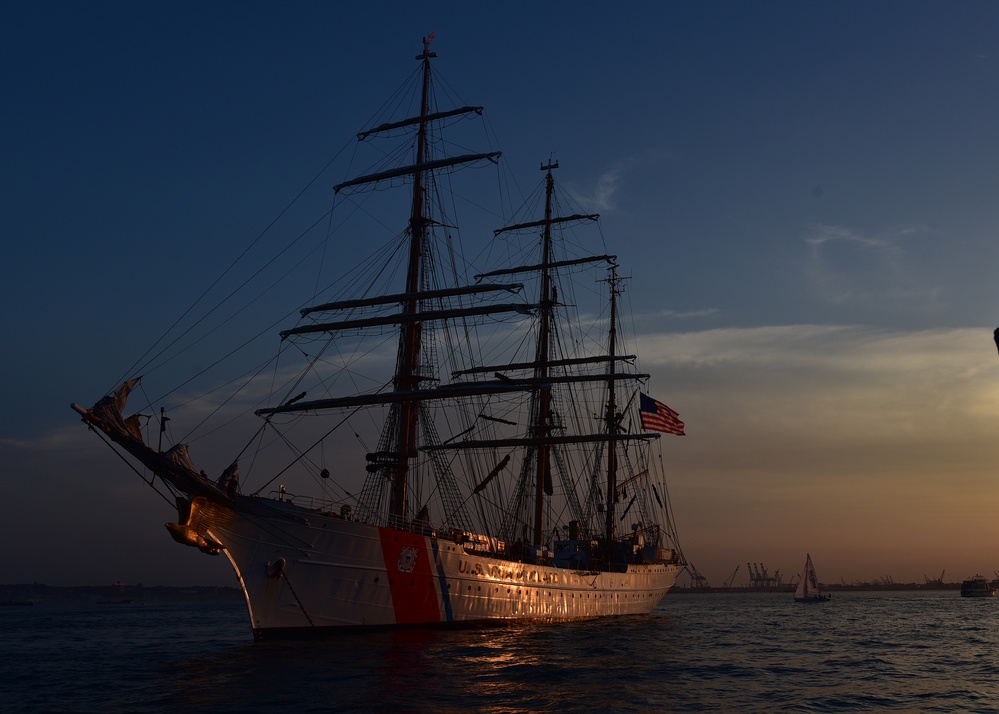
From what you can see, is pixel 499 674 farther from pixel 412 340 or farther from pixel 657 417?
pixel 657 417

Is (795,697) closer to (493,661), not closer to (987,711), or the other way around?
(987,711)

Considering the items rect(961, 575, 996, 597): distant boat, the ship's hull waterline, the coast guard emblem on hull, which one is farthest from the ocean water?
rect(961, 575, 996, 597): distant boat

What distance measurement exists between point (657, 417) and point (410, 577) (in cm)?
2588

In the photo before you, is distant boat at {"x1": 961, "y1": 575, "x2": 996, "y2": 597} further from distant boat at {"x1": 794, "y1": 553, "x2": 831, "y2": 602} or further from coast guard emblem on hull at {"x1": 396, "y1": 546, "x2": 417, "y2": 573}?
coast guard emblem on hull at {"x1": 396, "y1": 546, "x2": 417, "y2": 573}

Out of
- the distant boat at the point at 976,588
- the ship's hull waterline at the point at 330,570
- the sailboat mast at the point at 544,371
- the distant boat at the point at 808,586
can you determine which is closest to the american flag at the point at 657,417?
the sailboat mast at the point at 544,371

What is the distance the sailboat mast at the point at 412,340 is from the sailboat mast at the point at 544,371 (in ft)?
42.3

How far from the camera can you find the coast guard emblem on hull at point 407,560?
35.2 meters

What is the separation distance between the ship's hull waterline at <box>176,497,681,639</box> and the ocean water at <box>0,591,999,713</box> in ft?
3.27

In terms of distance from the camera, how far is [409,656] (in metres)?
28.8

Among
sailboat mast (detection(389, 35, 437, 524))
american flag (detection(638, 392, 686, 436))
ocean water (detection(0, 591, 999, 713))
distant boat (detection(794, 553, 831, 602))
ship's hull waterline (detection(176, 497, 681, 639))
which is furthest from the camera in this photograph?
distant boat (detection(794, 553, 831, 602))

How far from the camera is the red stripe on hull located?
3481cm

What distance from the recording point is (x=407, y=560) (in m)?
35.5

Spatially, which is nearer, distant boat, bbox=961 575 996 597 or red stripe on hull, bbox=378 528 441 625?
red stripe on hull, bbox=378 528 441 625

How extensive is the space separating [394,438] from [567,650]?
14990 mm
